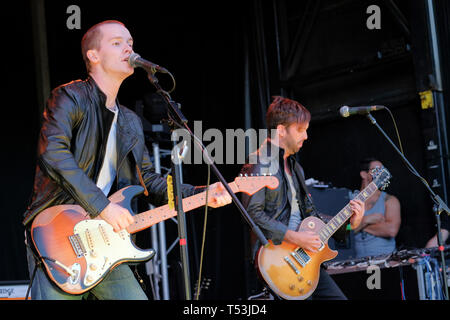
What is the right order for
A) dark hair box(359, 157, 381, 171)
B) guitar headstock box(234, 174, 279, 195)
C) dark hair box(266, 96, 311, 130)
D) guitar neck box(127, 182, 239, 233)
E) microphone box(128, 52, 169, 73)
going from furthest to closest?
dark hair box(359, 157, 381, 171), dark hair box(266, 96, 311, 130), guitar headstock box(234, 174, 279, 195), guitar neck box(127, 182, 239, 233), microphone box(128, 52, 169, 73)

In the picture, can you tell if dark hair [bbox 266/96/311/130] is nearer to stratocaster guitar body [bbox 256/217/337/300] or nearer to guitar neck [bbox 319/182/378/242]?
guitar neck [bbox 319/182/378/242]

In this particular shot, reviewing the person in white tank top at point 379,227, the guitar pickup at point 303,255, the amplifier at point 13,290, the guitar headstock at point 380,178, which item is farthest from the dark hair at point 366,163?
the amplifier at point 13,290

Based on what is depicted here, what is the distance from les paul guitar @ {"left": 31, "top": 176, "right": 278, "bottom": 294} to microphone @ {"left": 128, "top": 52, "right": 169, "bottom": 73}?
0.72 metres

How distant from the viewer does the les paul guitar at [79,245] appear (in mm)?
3043

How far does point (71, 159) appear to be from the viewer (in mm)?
3094

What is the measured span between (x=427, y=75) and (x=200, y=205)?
3747mm

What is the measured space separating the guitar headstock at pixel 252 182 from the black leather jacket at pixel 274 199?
0.62 m

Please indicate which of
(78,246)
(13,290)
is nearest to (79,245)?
(78,246)

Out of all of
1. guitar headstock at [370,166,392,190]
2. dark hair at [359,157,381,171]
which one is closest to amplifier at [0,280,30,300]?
guitar headstock at [370,166,392,190]

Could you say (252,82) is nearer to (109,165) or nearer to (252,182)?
(252,182)

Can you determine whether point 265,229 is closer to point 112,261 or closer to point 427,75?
point 112,261

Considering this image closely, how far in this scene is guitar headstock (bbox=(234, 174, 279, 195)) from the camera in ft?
11.8

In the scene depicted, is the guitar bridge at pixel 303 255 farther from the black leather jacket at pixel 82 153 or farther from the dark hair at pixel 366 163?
the dark hair at pixel 366 163
